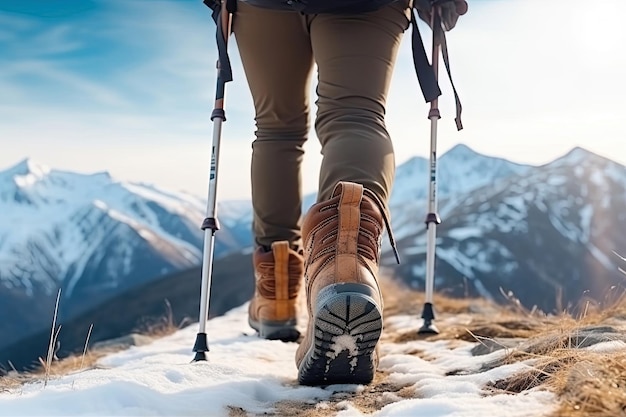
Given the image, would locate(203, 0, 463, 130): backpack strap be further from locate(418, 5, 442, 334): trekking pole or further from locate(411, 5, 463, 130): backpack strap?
locate(418, 5, 442, 334): trekking pole

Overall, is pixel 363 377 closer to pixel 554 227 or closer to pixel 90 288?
pixel 554 227

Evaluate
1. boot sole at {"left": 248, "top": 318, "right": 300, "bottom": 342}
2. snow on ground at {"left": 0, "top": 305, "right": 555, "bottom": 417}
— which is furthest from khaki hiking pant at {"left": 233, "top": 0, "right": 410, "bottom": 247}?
boot sole at {"left": 248, "top": 318, "right": 300, "bottom": 342}

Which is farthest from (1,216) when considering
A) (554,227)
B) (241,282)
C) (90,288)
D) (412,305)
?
(412,305)

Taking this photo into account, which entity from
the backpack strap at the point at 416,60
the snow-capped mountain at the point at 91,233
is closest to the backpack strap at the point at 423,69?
the backpack strap at the point at 416,60

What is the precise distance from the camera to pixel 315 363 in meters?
1.48

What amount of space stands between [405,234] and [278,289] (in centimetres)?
5412

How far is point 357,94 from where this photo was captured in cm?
167

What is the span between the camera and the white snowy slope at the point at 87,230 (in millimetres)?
100938

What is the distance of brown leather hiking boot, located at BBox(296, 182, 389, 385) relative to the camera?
1.36m

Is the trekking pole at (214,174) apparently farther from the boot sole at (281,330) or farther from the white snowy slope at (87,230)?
the white snowy slope at (87,230)

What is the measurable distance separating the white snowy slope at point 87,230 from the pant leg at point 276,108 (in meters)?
97.2

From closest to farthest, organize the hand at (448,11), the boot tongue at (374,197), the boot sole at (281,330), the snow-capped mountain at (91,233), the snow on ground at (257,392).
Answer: the snow on ground at (257,392)
the boot tongue at (374,197)
the hand at (448,11)
the boot sole at (281,330)
the snow-capped mountain at (91,233)

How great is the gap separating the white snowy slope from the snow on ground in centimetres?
9790

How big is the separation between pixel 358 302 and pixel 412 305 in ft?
11.6
